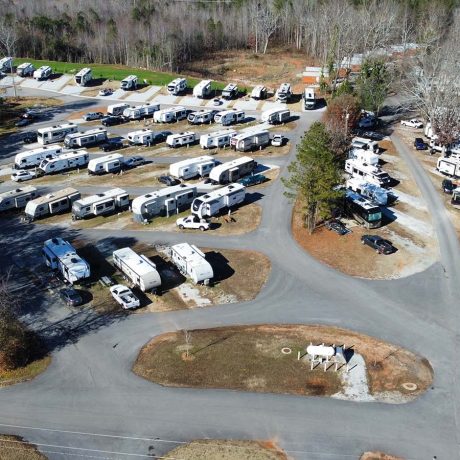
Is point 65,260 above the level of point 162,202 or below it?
below

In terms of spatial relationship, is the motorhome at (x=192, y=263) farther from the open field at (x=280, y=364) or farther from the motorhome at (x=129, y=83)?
the motorhome at (x=129, y=83)

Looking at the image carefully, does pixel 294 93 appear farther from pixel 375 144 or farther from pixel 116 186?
pixel 116 186

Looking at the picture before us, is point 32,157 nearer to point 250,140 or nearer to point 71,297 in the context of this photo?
point 250,140

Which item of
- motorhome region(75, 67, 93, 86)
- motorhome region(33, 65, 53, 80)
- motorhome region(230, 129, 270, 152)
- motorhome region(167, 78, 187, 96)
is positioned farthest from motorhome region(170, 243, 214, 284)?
motorhome region(33, 65, 53, 80)

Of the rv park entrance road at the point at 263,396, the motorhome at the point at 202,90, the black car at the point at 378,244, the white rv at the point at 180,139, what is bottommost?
the rv park entrance road at the point at 263,396

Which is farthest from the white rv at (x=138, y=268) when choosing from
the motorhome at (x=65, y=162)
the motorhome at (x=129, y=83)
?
the motorhome at (x=129, y=83)

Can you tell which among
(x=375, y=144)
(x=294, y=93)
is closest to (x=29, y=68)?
(x=294, y=93)

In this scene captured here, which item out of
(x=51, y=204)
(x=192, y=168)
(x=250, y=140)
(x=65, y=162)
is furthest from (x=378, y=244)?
(x=65, y=162)
